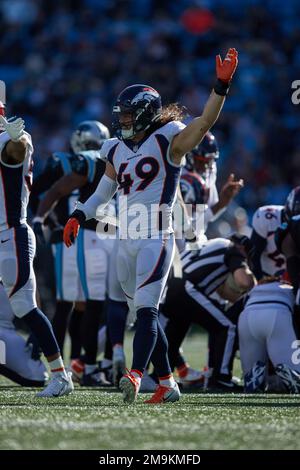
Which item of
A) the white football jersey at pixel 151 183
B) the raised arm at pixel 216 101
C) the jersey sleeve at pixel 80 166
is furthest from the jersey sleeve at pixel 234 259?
the raised arm at pixel 216 101

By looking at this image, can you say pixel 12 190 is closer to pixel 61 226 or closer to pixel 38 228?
pixel 38 228

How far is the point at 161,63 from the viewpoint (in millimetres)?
16562

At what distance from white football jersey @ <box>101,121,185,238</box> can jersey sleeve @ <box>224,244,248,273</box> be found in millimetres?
1703

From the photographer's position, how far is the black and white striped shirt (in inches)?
294

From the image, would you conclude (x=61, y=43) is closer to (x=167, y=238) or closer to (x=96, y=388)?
(x=96, y=388)

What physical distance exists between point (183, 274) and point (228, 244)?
0.38m

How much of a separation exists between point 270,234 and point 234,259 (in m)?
0.73

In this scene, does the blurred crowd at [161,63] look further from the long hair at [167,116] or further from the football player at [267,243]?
the long hair at [167,116]

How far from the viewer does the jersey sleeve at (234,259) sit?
7324 millimetres

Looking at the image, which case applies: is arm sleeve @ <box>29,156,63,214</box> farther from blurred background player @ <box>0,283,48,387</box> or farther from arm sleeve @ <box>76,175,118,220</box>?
arm sleeve @ <box>76,175,118,220</box>

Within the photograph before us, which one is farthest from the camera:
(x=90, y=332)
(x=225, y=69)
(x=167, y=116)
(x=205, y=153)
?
(x=205, y=153)

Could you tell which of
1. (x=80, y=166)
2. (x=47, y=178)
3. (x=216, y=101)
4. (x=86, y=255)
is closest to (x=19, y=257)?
(x=216, y=101)

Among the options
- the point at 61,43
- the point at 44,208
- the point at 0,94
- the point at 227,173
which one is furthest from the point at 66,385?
the point at 61,43

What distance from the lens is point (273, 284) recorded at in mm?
7043
